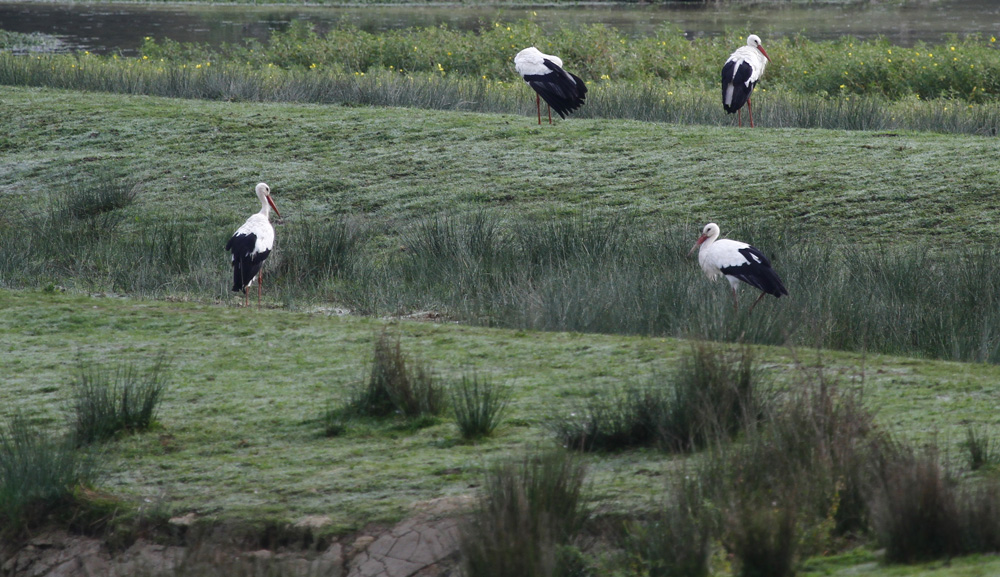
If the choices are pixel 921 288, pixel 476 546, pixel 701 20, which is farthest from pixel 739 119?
pixel 701 20

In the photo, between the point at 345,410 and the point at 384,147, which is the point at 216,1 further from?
the point at 345,410

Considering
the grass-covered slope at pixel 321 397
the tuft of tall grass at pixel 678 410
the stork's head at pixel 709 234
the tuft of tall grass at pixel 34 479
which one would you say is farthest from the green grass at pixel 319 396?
the stork's head at pixel 709 234

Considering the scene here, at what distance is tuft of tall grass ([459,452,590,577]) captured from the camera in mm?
3348

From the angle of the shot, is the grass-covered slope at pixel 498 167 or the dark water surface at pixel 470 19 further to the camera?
the dark water surface at pixel 470 19

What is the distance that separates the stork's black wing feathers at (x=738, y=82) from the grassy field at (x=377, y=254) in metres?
0.50

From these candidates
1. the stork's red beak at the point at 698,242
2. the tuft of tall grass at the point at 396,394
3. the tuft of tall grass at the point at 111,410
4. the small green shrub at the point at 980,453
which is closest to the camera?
the small green shrub at the point at 980,453

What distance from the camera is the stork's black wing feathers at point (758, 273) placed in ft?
23.6

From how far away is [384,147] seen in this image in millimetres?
13859

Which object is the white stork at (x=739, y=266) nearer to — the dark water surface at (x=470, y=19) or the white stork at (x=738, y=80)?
the white stork at (x=738, y=80)

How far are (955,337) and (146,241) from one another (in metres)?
7.18

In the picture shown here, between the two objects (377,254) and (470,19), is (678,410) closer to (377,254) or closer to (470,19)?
(377,254)

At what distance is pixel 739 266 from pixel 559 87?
6.87m

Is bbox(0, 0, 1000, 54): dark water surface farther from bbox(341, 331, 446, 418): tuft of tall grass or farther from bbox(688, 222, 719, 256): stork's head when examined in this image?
bbox(341, 331, 446, 418): tuft of tall grass

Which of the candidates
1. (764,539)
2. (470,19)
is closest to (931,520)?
(764,539)
